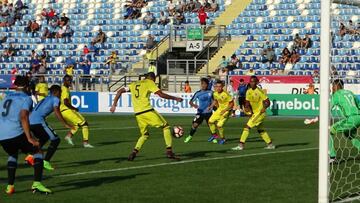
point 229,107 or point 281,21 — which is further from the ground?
point 281,21

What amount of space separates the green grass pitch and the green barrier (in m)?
13.6

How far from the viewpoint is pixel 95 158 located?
19078 millimetres

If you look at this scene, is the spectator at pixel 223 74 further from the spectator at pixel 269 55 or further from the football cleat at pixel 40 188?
the football cleat at pixel 40 188

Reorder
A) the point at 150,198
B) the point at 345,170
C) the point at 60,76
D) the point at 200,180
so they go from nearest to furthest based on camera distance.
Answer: the point at 150,198, the point at 200,180, the point at 345,170, the point at 60,76

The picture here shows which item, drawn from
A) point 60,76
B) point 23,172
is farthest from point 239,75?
point 23,172

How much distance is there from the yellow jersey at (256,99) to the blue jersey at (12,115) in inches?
391

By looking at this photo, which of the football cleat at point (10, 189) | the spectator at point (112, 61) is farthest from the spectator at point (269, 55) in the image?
the football cleat at point (10, 189)

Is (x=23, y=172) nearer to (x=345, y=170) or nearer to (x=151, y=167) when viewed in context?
(x=151, y=167)

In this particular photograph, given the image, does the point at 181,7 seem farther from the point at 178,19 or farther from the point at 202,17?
the point at 202,17

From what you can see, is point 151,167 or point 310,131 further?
point 310,131

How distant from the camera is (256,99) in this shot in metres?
21.8

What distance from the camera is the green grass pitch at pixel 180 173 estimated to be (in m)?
13.0

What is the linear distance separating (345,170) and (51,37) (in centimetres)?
3900

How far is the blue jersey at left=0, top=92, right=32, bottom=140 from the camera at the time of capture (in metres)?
12.7
